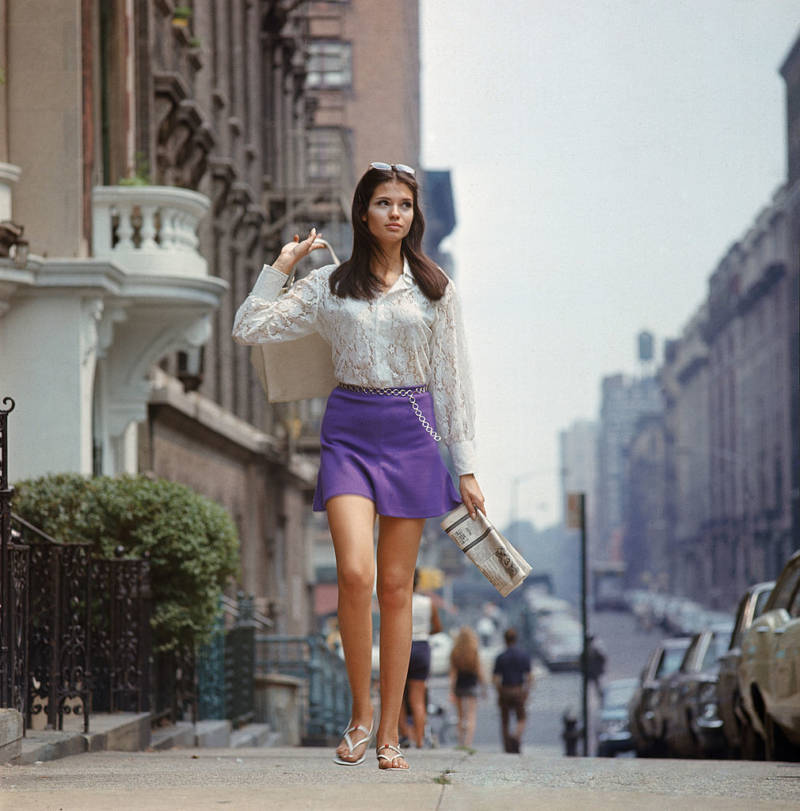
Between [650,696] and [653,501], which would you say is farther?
[653,501]

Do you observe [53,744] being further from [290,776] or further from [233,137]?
[233,137]

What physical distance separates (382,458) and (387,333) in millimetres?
495

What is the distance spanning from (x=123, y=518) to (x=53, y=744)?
400 centimetres

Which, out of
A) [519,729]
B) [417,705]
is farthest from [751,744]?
[519,729]

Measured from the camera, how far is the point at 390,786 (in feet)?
19.6

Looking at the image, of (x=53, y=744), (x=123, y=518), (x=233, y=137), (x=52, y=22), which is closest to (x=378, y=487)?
(x=53, y=744)

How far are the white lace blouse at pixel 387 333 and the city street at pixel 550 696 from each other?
860 inches

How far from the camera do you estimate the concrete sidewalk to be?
564 cm

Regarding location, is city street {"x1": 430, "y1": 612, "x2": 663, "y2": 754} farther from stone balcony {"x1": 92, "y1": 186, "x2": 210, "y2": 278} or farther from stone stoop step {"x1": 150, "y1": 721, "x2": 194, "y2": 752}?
stone stoop step {"x1": 150, "y1": 721, "x2": 194, "y2": 752}

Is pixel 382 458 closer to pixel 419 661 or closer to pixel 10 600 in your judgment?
pixel 10 600

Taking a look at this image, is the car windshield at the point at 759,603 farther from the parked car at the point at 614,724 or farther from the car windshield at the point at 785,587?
the parked car at the point at 614,724

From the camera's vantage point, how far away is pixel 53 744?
28.1ft

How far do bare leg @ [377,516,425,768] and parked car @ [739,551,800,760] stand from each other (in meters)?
3.45

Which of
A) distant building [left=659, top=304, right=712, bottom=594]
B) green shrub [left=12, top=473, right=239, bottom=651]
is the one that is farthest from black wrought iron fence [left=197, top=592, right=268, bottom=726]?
distant building [left=659, top=304, right=712, bottom=594]
